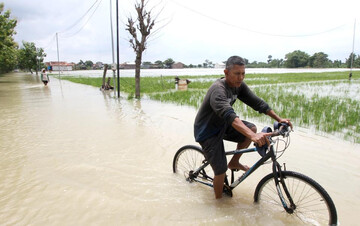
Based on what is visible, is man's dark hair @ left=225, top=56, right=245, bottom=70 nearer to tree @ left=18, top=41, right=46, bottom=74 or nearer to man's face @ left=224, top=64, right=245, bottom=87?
man's face @ left=224, top=64, right=245, bottom=87

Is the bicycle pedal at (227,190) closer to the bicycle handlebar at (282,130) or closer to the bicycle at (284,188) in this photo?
the bicycle at (284,188)

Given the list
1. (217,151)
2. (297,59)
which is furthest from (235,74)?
(297,59)

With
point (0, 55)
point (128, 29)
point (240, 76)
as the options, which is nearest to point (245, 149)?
point (240, 76)

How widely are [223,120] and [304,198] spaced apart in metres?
1.29

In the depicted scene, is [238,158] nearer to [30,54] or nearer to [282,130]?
[282,130]

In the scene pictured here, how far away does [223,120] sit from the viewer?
2504mm

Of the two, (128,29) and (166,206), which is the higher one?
(128,29)

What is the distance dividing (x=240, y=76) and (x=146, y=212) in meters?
1.79

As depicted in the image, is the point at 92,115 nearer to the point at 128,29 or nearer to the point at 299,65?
the point at 128,29

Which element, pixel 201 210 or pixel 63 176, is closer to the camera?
pixel 201 210

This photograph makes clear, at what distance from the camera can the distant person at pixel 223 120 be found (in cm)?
222

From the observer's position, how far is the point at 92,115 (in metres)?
8.42

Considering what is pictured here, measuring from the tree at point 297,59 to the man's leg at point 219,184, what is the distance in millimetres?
101040

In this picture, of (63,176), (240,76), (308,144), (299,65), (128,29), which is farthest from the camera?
A: (299,65)
